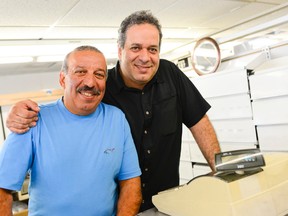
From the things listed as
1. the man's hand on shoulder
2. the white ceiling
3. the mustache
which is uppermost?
the white ceiling

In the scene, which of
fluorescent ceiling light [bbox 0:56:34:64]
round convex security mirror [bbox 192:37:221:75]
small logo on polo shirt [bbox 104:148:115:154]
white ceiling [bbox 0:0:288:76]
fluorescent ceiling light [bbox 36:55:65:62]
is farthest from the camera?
fluorescent ceiling light [bbox 36:55:65:62]

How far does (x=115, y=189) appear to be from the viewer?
1.29m

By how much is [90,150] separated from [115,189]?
0.74ft

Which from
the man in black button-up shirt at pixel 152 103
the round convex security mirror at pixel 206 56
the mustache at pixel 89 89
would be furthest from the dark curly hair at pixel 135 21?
the round convex security mirror at pixel 206 56

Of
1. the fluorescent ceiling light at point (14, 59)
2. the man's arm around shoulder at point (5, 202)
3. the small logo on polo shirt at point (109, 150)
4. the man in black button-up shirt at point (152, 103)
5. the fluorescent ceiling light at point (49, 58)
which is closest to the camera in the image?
the man's arm around shoulder at point (5, 202)

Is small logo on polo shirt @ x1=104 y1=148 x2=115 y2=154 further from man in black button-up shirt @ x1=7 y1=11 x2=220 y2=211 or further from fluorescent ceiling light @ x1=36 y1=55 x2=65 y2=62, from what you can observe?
fluorescent ceiling light @ x1=36 y1=55 x2=65 y2=62

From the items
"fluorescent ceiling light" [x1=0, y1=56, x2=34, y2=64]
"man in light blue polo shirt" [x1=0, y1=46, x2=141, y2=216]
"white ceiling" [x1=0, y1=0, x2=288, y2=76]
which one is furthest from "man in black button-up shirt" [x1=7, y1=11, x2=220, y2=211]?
"fluorescent ceiling light" [x1=0, y1=56, x2=34, y2=64]

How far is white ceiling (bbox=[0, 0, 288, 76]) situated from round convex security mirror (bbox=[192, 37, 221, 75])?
0.14 metres

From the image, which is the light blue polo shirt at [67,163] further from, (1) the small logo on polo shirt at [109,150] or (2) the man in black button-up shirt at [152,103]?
(2) the man in black button-up shirt at [152,103]

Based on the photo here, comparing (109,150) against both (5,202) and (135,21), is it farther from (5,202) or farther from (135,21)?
(135,21)

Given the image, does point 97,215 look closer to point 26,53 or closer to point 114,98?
point 114,98

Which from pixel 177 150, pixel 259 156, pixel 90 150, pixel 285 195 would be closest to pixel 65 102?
pixel 90 150

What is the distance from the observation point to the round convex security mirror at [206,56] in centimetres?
288

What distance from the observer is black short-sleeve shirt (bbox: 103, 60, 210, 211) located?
1484mm
